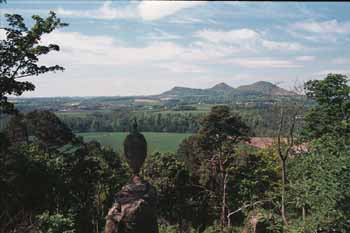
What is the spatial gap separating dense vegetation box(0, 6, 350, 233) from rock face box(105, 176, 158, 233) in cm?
245

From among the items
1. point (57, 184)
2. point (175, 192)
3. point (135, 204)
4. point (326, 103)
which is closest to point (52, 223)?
point (135, 204)

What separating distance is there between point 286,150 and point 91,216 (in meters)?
10.7

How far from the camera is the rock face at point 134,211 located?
963 cm

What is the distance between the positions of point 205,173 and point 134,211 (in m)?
16.7

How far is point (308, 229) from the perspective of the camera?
36.9 feet

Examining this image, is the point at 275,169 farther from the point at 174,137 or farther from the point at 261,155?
the point at 174,137

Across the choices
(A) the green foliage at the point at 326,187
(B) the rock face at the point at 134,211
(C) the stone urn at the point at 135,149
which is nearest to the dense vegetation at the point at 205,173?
(A) the green foliage at the point at 326,187

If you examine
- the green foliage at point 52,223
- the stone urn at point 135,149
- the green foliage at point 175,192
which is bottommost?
the green foliage at point 175,192

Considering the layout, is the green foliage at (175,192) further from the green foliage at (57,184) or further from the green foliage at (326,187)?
the green foliage at (326,187)

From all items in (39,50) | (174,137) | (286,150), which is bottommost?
(174,137)

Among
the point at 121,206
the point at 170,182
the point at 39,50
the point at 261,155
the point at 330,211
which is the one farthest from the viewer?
the point at 261,155

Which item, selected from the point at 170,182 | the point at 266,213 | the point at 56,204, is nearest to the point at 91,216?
the point at 56,204

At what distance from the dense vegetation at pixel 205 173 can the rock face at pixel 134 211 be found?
2449 millimetres

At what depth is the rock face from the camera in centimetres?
963
